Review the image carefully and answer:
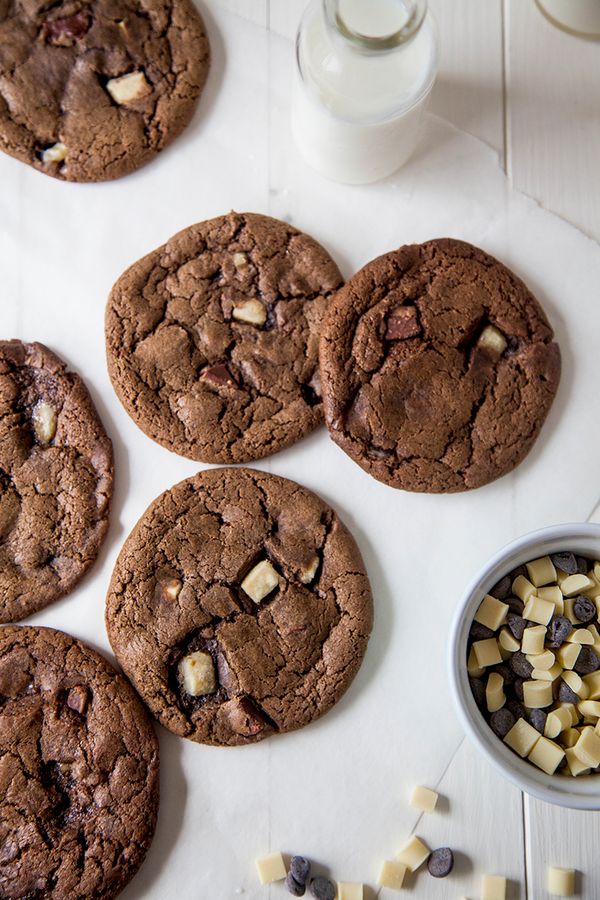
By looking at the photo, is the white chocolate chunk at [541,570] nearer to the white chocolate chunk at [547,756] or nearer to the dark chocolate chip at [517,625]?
the dark chocolate chip at [517,625]

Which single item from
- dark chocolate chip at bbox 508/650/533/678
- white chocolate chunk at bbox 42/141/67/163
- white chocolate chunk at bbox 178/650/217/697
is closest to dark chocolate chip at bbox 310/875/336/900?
white chocolate chunk at bbox 178/650/217/697

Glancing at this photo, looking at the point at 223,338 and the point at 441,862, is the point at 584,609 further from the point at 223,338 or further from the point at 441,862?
the point at 223,338

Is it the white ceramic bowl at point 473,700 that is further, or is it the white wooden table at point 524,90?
the white wooden table at point 524,90

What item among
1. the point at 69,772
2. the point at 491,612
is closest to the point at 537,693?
the point at 491,612

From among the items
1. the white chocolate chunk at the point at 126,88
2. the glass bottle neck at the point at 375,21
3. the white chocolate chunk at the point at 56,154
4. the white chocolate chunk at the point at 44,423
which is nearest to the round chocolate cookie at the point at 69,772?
the white chocolate chunk at the point at 44,423

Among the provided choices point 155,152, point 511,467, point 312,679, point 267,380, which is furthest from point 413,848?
point 155,152

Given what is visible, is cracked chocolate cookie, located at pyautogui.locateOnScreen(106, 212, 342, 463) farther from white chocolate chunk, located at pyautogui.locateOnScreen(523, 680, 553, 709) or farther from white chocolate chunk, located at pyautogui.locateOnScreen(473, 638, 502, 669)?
white chocolate chunk, located at pyautogui.locateOnScreen(523, 680, 553, 709)
